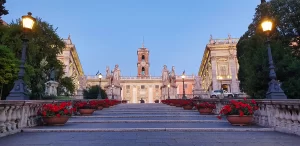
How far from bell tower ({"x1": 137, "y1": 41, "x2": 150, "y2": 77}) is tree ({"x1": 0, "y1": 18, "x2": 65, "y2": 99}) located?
49.9 meters

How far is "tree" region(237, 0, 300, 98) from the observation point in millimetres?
19886

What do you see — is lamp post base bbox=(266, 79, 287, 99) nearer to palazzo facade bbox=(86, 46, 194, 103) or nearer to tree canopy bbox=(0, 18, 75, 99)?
tree canopy bbox=(0, 18, 75, 99)

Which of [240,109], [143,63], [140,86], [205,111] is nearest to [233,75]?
Result: [143,63]

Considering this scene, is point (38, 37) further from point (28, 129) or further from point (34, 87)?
point (28, 129)

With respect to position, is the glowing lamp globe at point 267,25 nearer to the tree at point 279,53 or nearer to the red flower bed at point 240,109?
the red flower bed at point 240,109

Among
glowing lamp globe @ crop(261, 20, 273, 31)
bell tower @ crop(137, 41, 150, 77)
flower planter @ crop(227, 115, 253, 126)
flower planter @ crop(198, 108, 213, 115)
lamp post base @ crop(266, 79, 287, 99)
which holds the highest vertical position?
bell tower @ crop(137, 41, 150, 77)

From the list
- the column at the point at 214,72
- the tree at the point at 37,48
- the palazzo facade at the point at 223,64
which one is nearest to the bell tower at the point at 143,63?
the palazzo facade at the point at 223,64

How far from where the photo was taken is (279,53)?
2089cm

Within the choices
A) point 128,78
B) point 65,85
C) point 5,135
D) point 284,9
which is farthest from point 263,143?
point 128,78

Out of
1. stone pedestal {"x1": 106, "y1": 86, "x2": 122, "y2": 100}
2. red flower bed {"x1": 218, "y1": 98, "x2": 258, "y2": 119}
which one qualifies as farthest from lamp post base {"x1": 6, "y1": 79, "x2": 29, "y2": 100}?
stone pedestal {"x1": 106, "y1": 86, "x2": 122, "y2": 100}

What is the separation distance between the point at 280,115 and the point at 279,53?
54.4ft

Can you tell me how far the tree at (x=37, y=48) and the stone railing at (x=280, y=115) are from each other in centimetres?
1973

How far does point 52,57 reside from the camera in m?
30.8

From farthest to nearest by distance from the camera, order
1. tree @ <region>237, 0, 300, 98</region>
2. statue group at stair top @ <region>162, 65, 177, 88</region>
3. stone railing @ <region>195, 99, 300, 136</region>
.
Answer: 1. statue group at stair top @ <region>162, 65, 177, 88</region>
2. tree @ <region>237, 0, 300, 98</region>
3. stone railing @ <region>195, 99, 300, 136</region>
